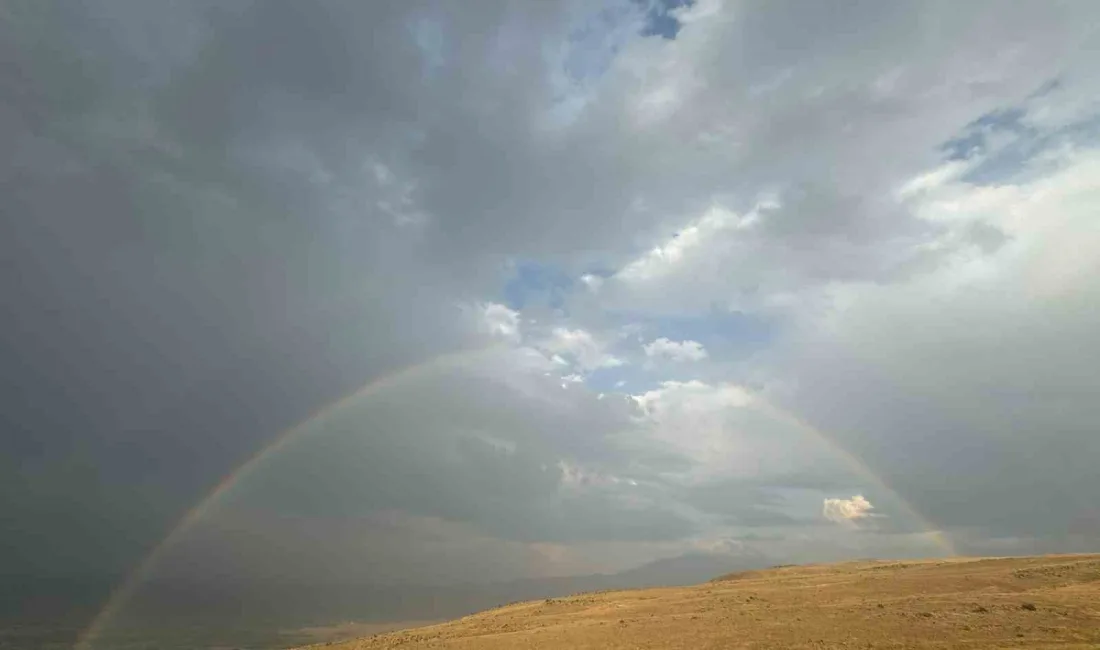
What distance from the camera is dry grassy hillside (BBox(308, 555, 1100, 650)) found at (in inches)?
1389

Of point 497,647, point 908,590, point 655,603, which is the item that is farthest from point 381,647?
point 908,590

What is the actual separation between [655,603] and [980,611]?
24567mm

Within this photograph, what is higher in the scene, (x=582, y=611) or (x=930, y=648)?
(x=582, y=611)

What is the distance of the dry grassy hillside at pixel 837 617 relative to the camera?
35.3 meters

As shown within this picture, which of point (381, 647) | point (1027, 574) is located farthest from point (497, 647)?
point (1027, 574)

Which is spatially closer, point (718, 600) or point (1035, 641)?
point (1035, 641)

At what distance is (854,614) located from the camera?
41281 mm

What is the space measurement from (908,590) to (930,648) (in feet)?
59.3

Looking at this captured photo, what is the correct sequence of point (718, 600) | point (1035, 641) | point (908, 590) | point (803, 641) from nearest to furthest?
1. point (1035, 641)
2. point (803, 641)
3. point (908, 590)
4. point (718, 600)

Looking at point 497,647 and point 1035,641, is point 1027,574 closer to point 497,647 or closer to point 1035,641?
point 1035,641

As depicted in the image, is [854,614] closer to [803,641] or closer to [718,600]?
[803,641]

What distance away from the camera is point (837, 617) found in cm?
4091

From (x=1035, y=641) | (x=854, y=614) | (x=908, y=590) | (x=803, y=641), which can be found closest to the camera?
(x=1035, y=641)

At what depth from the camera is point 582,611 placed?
5475cm
